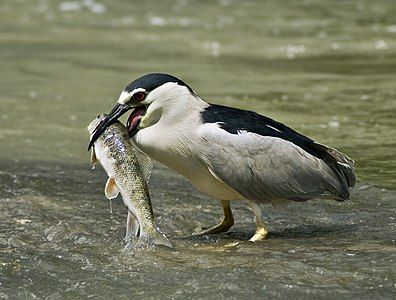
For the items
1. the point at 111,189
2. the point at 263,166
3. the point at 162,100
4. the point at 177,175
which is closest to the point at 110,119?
the point at 162,100

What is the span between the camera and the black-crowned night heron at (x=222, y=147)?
20.0ft

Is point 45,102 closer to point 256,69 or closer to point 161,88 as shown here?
point 256,69

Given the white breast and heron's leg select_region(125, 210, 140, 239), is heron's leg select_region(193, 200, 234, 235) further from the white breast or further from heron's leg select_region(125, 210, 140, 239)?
heron's leg select_region(125, 210, 140, 239)

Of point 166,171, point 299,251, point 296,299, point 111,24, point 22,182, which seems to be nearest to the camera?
point 296,299

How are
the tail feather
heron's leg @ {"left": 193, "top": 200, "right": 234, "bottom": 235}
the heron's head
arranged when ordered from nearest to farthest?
the heron's head < the tail feather < heron's leg @ {"left": 193, "top": 200, "right": 234, "bottom": 235}

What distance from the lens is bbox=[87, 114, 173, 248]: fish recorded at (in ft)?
19.5

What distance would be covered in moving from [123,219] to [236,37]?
11.8 meters

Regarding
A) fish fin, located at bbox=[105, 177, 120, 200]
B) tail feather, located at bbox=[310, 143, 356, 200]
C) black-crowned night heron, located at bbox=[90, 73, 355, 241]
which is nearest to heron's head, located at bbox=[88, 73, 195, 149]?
black-crowned night heron, located at bbox=[90, 73, 355, 241]

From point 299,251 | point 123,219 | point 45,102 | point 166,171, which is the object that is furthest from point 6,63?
point 299,251

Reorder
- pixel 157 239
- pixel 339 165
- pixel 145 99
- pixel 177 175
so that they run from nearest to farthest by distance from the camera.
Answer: pixel 157 239 < pixel 145 99 < pixel 339 165 < pixel 177 175

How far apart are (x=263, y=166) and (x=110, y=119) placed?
40.4 inches

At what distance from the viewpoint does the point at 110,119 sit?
6.08m

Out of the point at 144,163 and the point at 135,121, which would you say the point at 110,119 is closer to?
the point at 135,121

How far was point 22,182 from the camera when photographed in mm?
8062
